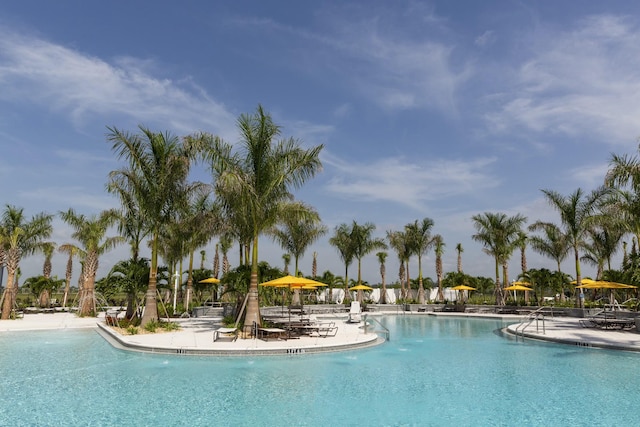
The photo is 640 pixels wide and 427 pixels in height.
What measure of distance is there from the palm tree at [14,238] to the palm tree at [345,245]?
2367 centimetres

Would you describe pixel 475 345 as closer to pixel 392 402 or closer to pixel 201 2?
pixel 392 402

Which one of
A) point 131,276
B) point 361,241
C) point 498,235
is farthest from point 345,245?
point 131,276

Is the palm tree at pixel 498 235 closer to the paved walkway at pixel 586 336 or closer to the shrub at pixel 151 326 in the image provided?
the paved walkway at pixel 586 336

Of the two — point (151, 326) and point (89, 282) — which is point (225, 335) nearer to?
point (151, 326)

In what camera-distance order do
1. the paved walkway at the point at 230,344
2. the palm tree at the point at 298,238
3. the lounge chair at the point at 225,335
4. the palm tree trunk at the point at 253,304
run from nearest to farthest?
1. the paved walkway at the point at 230,344
2. the lounge chair at the point at 225,335
3. the palm tree trunk at the point at 253,304
4. the palm tree at the point at 298,238

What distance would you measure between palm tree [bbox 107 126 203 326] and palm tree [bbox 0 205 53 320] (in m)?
12.6

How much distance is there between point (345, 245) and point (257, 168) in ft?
82.3

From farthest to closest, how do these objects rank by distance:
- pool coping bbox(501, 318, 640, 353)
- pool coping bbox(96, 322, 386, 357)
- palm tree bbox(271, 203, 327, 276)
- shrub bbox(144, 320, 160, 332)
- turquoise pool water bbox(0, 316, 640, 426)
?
1. palm tree bbox(271, 203, 327, 276)
2. shrub bbox(144, 320, 160, 332)
3. pool coping bbox(501, 318, 640, 353)
4. pool coping bbox(96, 322, 386, 357)
5. turquoise pool water bbox(0, 316, 640, 426)

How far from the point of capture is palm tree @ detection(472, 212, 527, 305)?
117 ft

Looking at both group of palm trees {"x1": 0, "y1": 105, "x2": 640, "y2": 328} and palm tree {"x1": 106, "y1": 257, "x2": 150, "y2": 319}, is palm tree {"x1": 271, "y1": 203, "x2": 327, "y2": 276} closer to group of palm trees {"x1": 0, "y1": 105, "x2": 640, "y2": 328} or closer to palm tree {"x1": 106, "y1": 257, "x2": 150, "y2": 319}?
group of palm trees {"x1": 0, "y1": 105, "x2": 640, "y2": 328}

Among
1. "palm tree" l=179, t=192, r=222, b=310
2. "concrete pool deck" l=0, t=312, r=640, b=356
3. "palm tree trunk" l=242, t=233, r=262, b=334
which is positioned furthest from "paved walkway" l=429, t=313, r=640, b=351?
"palm tree" l=179, t=192, r=222, b=310

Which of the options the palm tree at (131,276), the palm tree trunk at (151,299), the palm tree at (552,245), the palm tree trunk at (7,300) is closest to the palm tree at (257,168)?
the palm tree trunk at (151,299)

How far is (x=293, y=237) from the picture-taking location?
36.0 meters

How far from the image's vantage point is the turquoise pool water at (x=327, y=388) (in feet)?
25.7
